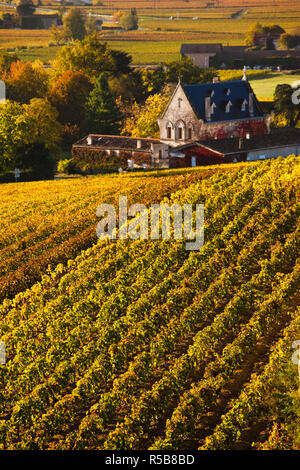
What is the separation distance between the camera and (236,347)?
24.3 m

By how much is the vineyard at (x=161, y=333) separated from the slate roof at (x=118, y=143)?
1212 inches

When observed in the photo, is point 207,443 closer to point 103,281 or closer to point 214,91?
point 103,281

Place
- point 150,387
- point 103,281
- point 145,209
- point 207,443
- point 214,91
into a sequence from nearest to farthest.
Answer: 1. point 207,443
2. point 150,387
3. point 103,281
4. point 145,209
5. point 214,91

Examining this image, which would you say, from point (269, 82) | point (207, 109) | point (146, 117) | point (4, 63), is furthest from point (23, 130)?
point (269, 82)

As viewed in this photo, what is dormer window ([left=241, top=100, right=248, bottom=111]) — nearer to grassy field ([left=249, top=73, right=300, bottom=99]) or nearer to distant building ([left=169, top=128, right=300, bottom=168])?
distant building ([left=169, top=128, right=300, bottom=168])

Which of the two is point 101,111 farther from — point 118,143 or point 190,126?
point 118,143

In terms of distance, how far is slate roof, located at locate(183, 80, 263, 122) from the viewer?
76500 millimetres

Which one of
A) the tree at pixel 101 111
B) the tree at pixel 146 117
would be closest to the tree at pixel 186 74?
the tree at pixel 146 117

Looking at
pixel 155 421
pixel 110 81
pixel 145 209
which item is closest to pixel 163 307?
pixel 155 421

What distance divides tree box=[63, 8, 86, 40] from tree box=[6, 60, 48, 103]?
74.9 metres

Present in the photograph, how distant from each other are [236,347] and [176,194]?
19.0m

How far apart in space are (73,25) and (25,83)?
265 feet

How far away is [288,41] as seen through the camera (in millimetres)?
147500

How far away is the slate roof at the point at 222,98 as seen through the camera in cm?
7650
